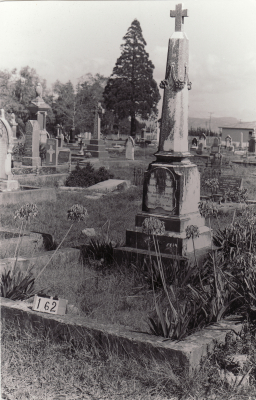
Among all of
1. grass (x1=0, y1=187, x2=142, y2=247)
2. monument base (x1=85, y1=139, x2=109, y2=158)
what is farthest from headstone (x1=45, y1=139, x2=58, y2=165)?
monument base (x1=85, y1=139, x2=109, y2=158)

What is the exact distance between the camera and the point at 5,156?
1307 cm

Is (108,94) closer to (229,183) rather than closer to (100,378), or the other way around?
(229,183)

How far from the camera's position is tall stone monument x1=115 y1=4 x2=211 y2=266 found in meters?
7.01

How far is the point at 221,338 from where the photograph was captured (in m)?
4.11

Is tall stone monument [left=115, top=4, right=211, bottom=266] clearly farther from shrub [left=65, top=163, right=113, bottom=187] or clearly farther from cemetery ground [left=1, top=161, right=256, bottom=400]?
shrub [left=65, top=163, right=113, bottom=187]

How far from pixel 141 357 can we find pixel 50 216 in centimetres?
733

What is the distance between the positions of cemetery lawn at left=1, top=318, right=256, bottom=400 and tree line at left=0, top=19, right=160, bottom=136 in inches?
1684

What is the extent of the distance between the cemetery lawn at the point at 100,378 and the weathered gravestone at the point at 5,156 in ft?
30.4

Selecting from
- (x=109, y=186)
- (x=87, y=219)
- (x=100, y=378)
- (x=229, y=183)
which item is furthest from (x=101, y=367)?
(x=109, y=186)

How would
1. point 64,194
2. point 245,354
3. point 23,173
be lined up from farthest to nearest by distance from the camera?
point 23,173 → point 64,194 → point 245,354

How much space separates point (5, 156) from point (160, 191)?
6.97m

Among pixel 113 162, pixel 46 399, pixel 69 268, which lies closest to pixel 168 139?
pixel 69 268

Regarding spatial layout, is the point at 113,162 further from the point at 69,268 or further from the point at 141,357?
the point at 141,357

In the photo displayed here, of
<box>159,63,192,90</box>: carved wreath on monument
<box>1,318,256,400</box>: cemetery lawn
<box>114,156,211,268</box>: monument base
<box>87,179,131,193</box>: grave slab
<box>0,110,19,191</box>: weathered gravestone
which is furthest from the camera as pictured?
<box>87,179,131,193</box>: grave slab
